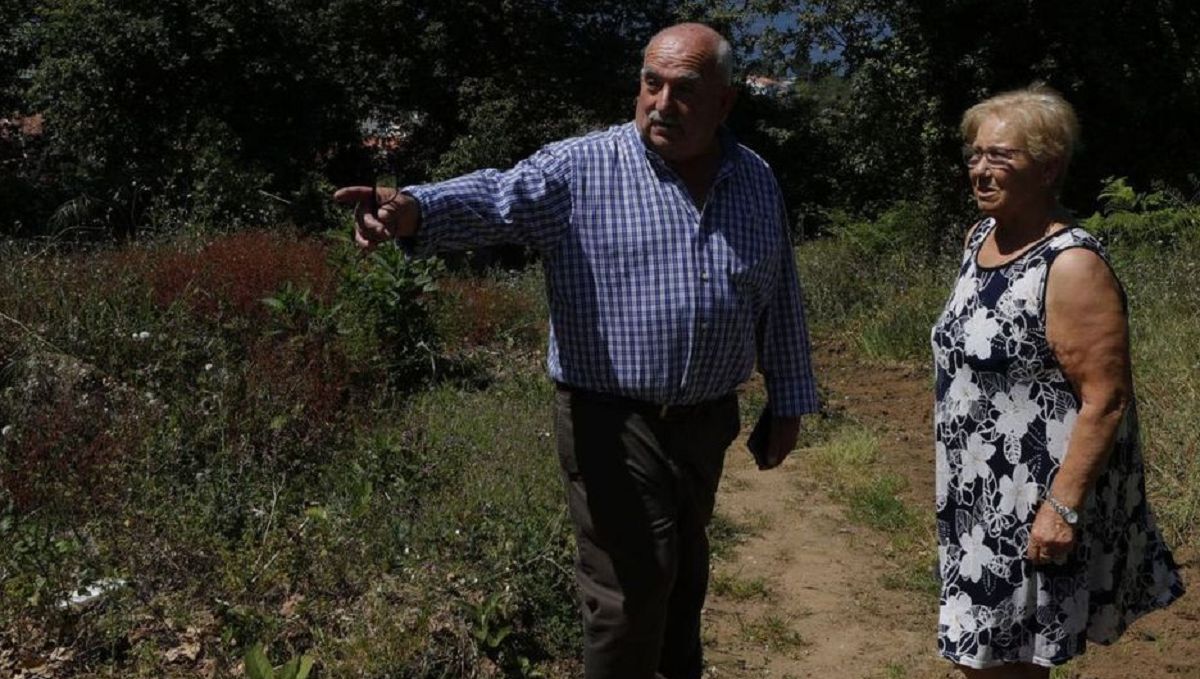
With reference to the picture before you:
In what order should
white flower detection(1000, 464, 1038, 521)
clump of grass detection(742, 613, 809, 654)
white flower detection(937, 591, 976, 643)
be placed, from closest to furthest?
white flower detection(1000, 464, 1038, 521)
white flower detection(937, 591, 976, 643)
clump of grass detection(742, 613, 809, 654)

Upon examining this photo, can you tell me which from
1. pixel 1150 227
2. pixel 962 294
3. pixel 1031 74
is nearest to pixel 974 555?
pixel 962 294

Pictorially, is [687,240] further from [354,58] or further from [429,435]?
[354,58]

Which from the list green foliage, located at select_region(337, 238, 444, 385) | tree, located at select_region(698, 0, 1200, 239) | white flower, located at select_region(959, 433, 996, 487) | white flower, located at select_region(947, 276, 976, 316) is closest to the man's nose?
white flower, located at select_region(947, 276, 976, 316)

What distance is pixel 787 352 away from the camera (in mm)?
3766

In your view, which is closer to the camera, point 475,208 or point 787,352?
point 475,208

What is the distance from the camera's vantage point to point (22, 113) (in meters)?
19.0

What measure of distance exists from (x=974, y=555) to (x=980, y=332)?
56 cm

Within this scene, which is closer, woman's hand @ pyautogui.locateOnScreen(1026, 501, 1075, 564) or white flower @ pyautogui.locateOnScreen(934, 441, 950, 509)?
woman's hand @ pyautogui.locateOnScreen(1026, 501, 1075, 564)

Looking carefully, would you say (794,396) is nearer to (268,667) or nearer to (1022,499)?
(1022,499)

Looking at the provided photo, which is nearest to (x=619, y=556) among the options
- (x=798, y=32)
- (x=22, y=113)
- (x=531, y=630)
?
(x=531, y=630)

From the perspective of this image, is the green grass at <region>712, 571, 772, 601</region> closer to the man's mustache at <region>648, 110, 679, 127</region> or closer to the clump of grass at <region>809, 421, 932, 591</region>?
the clump of grass at <region>809, 421, 932, 591</region>

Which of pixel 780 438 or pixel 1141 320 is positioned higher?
pixel 780 438

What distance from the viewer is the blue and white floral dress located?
3.25m

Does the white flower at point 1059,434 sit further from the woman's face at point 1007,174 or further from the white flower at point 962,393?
the woman's face at point 1007,174
